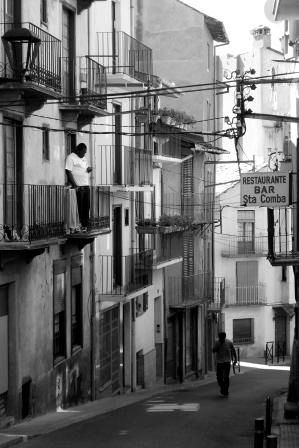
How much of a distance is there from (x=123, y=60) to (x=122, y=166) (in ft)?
9.36

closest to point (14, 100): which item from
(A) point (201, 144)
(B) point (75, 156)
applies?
(B) point (75, 156)

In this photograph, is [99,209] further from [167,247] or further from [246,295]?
[246,295]

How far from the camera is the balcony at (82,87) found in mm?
20281

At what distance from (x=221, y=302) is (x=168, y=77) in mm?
9764

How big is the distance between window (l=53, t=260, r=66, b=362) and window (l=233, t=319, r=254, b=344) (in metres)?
36.0

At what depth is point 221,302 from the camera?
4088 centimetres

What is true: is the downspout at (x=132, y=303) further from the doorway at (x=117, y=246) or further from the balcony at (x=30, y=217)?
the balcony at (x=30, y=217)

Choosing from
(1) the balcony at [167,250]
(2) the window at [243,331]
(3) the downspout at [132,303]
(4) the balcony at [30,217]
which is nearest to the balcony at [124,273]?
(3) the downspout at [132,303]

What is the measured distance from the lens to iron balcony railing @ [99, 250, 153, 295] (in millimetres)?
24391

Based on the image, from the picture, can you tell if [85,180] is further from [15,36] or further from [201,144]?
[201,144]

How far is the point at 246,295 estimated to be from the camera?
5509cm

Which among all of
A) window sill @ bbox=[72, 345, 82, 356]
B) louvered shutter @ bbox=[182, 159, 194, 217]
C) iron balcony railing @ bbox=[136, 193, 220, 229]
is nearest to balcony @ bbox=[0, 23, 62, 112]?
window sill @ bbox=[72, 345, 82, 356]

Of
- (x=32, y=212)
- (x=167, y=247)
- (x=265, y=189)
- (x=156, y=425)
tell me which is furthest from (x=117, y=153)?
(x=156, y=425)

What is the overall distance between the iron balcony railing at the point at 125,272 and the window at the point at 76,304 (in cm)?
183
